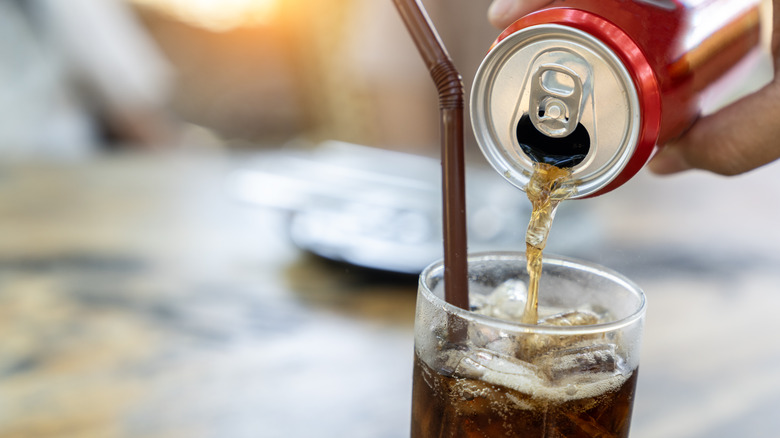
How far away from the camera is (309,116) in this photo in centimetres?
466

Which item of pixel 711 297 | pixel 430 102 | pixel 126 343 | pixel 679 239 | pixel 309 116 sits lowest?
pixel 126 343

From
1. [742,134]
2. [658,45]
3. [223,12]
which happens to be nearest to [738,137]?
[742,134]

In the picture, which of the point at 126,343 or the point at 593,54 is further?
the point at 126,343

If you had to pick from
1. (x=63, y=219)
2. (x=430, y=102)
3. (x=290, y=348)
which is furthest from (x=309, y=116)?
(x=290, y=348)

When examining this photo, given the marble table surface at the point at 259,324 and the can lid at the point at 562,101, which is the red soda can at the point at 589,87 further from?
the marble table surface at the point at 259,324

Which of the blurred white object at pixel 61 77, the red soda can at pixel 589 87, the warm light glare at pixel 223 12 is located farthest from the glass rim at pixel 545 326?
the warm light glare at pixel 223 12

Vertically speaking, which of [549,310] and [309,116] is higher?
[309,116]

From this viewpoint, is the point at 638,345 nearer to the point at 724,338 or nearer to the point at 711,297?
the point at 724,338

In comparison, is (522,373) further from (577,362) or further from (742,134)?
(742,134)

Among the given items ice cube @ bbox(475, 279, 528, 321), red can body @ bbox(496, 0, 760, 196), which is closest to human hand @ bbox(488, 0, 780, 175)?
red can body @ bbox(496, 0, 760, 196)

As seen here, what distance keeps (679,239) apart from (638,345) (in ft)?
2.99

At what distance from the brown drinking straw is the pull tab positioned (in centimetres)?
8

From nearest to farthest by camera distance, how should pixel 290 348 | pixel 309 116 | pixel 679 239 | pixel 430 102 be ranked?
pixel 290 348
pixel 679 239
pixel 430 102
pixel 309 116

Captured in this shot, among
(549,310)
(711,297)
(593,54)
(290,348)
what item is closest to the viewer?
(593,54)
